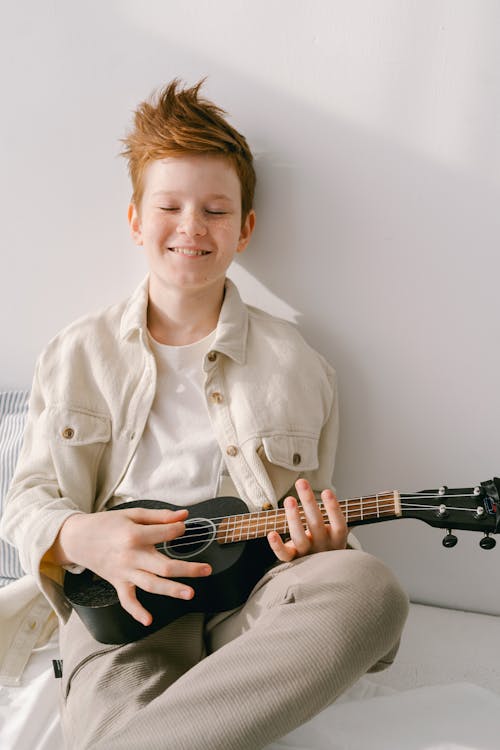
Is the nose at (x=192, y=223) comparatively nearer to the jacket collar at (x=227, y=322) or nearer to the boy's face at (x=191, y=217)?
the boy's face at (x=191, y=217)

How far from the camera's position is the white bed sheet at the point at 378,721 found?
94cm

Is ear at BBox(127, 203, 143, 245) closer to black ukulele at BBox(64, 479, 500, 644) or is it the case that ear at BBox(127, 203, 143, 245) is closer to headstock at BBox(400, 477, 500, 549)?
black ukulele at BBox(64, 479, 500, 644)

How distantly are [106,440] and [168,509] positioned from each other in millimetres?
184

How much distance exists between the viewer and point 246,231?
4.17ft

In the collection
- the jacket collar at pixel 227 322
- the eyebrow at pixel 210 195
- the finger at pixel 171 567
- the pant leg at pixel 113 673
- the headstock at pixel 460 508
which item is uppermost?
the eyebrow at pixel 210 195

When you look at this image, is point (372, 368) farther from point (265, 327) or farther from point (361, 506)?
point (361, 506)

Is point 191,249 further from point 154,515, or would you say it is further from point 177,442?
point 154,515

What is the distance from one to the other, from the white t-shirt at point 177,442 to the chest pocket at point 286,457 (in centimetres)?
8

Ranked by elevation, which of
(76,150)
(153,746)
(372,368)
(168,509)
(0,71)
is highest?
(0,71)

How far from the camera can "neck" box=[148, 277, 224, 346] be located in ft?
4.12

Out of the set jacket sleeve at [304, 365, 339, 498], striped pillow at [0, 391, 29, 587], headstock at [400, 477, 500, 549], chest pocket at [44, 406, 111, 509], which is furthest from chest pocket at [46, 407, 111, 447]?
headstock at [400, 477, 500, 549]

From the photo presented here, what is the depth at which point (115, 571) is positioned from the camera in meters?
1.03

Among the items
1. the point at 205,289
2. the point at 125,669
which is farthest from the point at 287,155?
the point at 125,669

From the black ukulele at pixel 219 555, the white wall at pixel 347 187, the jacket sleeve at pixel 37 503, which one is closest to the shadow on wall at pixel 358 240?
the white wall at pixel 347 187
